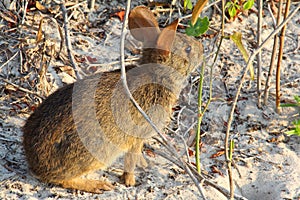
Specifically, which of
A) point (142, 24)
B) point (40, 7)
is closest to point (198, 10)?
point (142, 24)

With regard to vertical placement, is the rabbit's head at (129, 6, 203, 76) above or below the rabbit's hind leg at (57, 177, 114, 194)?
above

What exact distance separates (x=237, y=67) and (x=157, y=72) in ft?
5.52

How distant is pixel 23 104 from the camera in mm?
5746

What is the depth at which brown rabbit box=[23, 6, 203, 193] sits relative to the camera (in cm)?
477

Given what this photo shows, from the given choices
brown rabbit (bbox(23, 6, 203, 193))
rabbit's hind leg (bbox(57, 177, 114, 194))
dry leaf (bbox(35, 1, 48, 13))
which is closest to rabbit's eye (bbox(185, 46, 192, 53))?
brown rabbit (bbox(23, 6, 203, 193))

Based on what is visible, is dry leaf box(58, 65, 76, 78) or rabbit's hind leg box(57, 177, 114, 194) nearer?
rabbit's hind leg box(57, 177, 114, 194)

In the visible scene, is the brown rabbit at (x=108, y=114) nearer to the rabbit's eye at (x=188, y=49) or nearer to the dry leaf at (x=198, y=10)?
the rabbit's eye at (x=188, y=49)

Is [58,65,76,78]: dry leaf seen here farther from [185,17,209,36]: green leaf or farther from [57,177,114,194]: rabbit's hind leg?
[185,17,209,36]: green leaf

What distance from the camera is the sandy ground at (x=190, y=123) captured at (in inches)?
200

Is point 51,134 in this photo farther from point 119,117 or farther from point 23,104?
point 23,104

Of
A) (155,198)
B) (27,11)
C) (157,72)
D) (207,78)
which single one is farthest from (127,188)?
(27,11)

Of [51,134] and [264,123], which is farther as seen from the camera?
[264,123]

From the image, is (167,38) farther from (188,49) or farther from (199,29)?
(199,29)

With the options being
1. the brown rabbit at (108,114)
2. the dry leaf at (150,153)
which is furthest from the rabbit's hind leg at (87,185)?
the dry leaf at (150,153)
